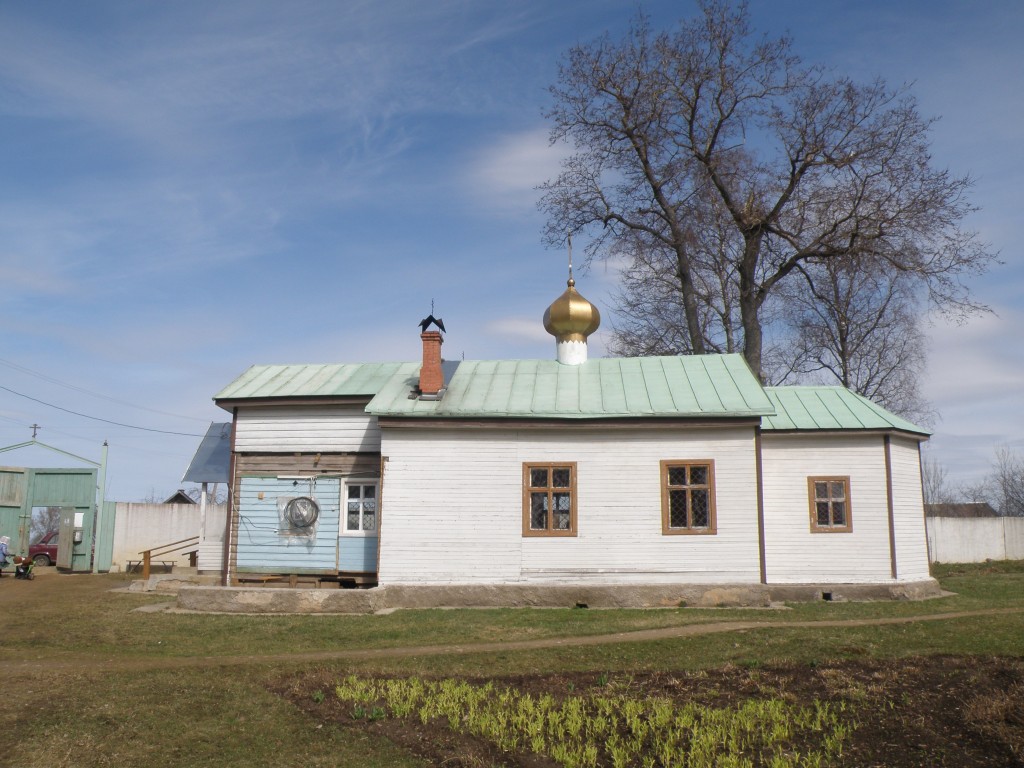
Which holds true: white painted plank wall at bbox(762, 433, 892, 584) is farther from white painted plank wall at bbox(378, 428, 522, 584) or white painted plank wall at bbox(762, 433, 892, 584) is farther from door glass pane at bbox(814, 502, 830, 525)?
white painted plank wall at bbox(378, 428, 522, 584)

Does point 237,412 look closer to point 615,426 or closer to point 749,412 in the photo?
point 615,426

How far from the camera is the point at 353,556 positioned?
61.7 feet

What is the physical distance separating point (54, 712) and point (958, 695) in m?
9.14

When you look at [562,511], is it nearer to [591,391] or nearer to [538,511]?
[538,511]

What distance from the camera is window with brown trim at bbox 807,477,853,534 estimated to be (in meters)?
18.6

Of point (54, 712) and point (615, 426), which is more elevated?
point (615, 426)

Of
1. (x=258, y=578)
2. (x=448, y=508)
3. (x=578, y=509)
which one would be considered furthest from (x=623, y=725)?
(x=258, y=578)

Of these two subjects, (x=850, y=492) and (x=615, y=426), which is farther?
(x=850, y=492)

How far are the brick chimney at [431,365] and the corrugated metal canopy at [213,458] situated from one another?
256 inches

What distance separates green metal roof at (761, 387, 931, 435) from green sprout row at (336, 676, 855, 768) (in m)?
10.6

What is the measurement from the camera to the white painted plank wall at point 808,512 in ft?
60.5

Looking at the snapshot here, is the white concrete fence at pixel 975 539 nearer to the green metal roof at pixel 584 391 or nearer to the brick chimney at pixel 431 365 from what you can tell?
the green metal roof at pixel 584 391

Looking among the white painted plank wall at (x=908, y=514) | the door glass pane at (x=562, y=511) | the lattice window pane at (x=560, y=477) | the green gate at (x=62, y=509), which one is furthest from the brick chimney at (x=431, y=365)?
the green gate at (x=62, y=509)

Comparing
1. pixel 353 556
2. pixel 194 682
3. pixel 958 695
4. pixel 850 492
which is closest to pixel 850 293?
pixel 850 492
